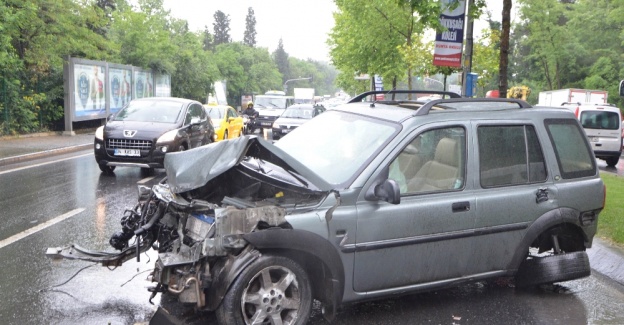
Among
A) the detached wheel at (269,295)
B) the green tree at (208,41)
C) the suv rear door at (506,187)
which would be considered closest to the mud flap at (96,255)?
the detached wheel at (269,295)

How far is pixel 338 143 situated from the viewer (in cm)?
525

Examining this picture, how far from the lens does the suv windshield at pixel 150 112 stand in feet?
44.4

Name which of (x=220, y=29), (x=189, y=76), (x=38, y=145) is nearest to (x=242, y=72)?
(x=189, y=76)

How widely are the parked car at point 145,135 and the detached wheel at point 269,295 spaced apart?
8423 millimetres

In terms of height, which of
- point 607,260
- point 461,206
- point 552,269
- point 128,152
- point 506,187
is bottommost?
point 607,260

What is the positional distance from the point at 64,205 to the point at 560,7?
4558 cm

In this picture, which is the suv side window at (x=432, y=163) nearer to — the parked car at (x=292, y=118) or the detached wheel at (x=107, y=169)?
the detached wheel at (x=107, y=169)

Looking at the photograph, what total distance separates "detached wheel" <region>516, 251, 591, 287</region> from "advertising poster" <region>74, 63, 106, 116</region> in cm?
2112

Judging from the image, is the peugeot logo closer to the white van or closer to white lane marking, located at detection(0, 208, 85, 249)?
white lane marking, located at detection(0, 208, 85, 249)

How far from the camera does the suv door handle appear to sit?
4879mm

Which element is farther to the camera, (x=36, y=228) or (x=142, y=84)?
(x=142, y=84)

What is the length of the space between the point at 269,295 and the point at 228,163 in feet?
3.46

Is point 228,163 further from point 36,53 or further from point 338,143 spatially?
point 36,53

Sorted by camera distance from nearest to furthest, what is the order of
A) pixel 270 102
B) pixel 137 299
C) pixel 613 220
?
pixel 137 299 → pixel 613 220 → pixel 270 102
